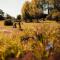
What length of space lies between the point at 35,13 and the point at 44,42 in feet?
111

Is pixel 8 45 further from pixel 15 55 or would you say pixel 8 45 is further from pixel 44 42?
pixel 44 42

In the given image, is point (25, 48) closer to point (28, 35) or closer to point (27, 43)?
point (27, 43)

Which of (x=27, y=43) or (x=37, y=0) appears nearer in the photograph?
(x=27, y=43)

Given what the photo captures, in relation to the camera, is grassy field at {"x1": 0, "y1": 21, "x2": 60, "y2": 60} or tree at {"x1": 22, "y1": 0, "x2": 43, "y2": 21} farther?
tree at {"x1": 22, "y1": 0, "x2": 43, "y2": 21}

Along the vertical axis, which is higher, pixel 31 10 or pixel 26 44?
pixel 26 44

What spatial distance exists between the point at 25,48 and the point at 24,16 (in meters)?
36.4

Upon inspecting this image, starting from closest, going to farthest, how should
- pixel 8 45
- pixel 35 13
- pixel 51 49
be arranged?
pixel 8 45 → pixel 51 49 → pixel 35 13

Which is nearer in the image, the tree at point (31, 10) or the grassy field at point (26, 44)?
the grassy field at point (26, 44)

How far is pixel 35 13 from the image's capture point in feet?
131

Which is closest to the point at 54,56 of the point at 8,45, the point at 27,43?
the point at 27,43

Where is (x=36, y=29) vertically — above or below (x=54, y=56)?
above

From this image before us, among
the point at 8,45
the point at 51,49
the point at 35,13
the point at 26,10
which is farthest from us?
the point at 26,10

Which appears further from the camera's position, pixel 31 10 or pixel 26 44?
pixel 31 10

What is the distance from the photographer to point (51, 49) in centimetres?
634
